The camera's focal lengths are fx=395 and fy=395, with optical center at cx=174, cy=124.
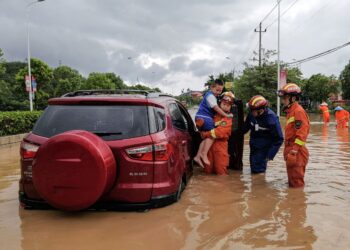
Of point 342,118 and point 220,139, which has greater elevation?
point 342,118

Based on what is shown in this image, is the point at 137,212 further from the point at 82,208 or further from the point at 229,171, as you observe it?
the point at 229,171

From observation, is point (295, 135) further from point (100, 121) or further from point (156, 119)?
point (100, 121)

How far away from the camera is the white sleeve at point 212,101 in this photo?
6941 millimetres

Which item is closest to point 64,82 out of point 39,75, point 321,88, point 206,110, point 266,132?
point 39,75

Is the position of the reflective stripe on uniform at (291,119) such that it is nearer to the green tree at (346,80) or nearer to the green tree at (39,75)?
the green tree at (39,75)

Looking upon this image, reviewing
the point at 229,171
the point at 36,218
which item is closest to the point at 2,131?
the point at 229,171

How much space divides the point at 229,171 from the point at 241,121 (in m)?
0.99

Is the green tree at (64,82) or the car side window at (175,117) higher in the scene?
the green tree at (64,82)

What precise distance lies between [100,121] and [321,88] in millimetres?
59976

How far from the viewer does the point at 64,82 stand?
6600cm

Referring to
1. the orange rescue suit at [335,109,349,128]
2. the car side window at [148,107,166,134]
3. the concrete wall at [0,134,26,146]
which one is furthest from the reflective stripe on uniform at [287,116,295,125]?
the orange rescue suit at [335,109,349,128]

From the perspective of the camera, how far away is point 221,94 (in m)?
7.27

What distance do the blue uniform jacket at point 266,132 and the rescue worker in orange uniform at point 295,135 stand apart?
796 millimetres

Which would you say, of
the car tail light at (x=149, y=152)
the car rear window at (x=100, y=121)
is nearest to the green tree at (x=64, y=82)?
the car rear window at (x=100, y=121)
